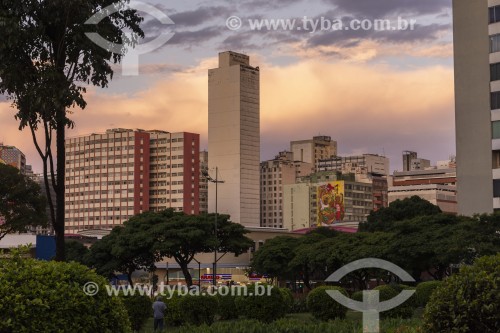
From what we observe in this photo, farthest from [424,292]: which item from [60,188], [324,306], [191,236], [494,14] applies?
[494,14]

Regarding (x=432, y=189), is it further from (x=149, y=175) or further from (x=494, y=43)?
(x=494, y=43)

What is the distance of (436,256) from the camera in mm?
51875

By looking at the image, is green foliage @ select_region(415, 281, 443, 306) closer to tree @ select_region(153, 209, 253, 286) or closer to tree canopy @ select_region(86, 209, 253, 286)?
tree @ select_region(153, 209, 253, 286)

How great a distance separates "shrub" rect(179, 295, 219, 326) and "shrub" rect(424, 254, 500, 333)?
65.3 feet

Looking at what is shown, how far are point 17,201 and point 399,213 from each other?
144ft

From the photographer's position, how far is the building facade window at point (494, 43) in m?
61.1

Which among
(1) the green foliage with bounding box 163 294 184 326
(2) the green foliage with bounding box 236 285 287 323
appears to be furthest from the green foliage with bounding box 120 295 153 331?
(2) the green foliage with bounding box 236 285 287 323

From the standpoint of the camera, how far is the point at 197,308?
95.9 ft

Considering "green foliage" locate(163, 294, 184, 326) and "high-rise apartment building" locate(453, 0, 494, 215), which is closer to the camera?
"green foliage" locate(163, 294, 184, 326)

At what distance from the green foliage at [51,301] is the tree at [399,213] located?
2976 inches

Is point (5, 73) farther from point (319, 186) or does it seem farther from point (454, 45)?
point (319, 186)

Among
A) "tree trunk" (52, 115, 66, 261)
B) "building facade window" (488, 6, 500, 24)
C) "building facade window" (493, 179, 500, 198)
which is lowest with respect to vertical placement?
"tree trunk" (52, 115, 66, 261)

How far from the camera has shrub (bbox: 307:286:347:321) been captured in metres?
31.0

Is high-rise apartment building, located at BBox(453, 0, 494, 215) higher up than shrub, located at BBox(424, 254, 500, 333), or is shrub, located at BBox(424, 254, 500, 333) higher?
high-rise apartment building, located at BBox(453, 0, 494, 215)
